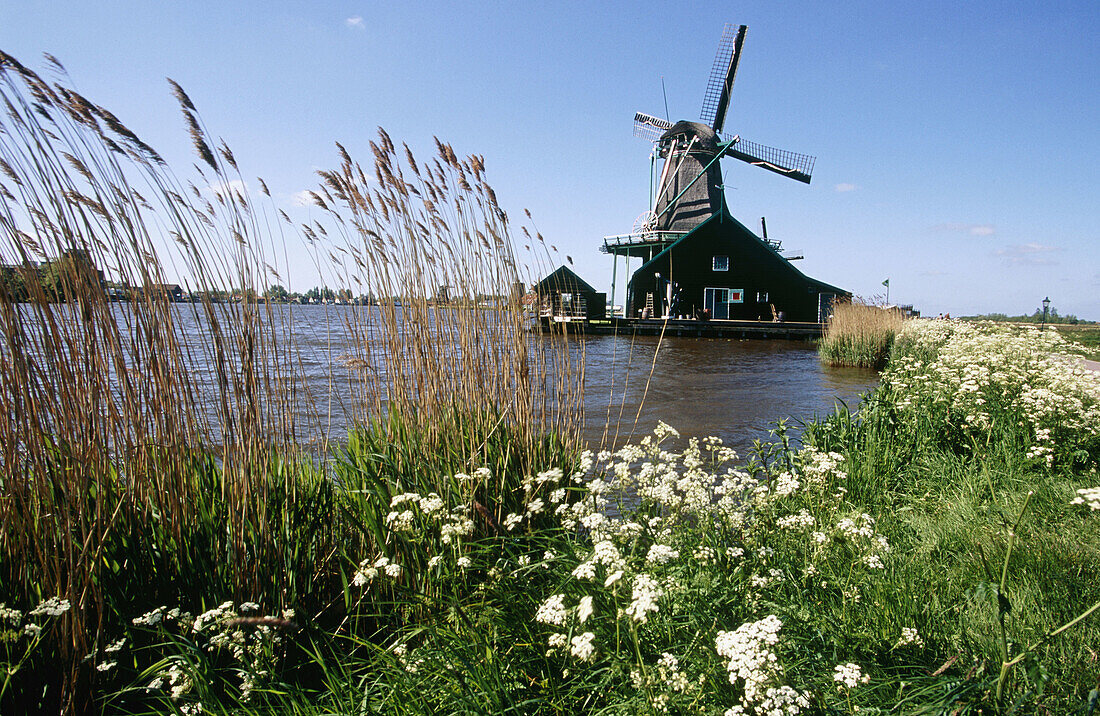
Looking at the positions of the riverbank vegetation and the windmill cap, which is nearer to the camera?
the riverbank vegetation

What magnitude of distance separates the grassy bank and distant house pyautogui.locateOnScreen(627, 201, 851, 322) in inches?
494

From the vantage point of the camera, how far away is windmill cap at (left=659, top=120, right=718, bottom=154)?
33.8 metres

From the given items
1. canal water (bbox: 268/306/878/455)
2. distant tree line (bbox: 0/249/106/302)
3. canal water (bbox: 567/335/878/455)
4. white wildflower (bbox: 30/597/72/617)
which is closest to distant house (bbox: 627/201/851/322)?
canal water (bbox: 567/335/878/455)

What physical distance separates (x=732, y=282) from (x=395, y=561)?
28.9 meters

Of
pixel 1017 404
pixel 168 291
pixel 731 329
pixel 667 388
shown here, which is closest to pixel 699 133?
pixel 731 329

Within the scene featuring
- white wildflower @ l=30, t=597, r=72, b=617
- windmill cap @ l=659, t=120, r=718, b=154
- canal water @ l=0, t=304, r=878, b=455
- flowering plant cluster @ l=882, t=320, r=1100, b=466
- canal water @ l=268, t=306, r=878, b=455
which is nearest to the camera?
white wildflower @ l=30, t=597, r=72, b=617

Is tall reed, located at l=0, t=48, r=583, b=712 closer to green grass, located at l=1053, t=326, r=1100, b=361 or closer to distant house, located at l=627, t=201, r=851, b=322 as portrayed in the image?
green grass, located at l=1053, t=326, r=1100, b=361

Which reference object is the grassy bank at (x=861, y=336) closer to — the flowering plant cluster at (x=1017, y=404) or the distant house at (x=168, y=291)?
the flowering plant cluster at (x=1017, y=404)

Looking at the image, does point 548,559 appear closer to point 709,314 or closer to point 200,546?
point 200,546

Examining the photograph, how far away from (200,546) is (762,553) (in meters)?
2.01

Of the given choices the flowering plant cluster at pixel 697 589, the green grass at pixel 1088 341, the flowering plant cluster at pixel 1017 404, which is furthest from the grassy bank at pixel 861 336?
the flowering plant cluster at pixel 697 589

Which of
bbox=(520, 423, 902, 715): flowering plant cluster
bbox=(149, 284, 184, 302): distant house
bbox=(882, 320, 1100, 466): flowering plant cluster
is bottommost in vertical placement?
bbox=(520, 423, 902, 715): flowering plant cluster

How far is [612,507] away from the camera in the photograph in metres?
4.32

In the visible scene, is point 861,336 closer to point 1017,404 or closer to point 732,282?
point 1017,404
